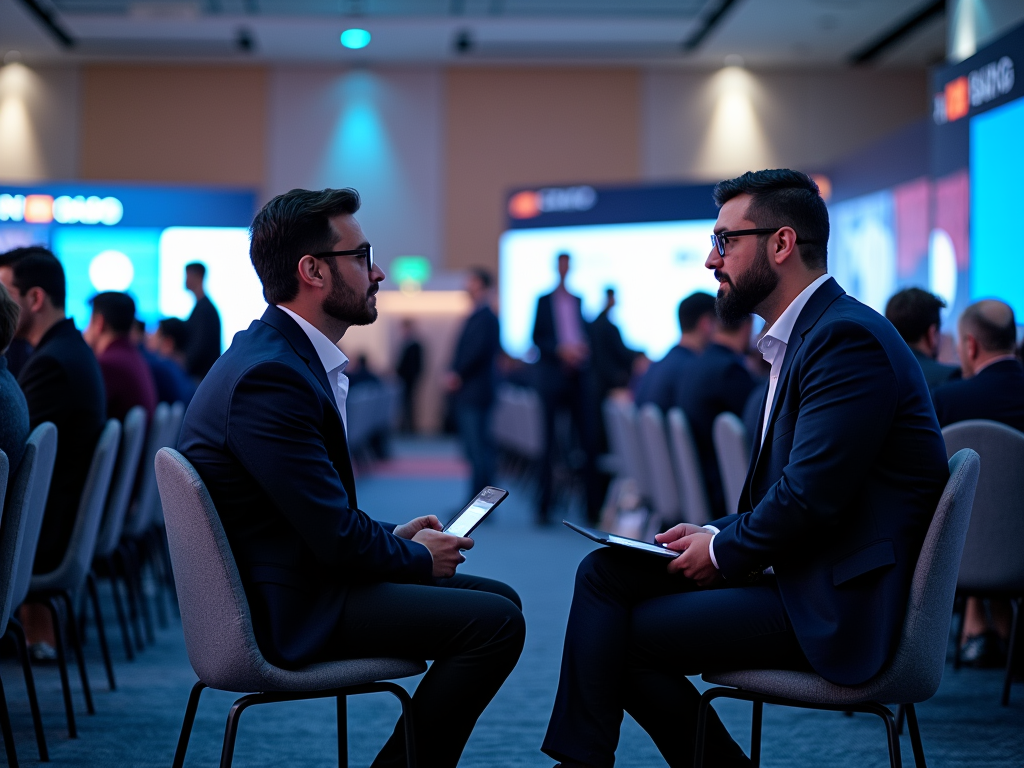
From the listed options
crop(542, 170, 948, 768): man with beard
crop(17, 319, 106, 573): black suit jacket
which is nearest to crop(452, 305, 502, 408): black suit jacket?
crop(17, 319, 106, 573): black suit jacket

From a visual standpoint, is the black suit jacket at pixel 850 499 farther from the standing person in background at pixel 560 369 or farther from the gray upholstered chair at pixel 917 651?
the standing person in background at pixel 560 369

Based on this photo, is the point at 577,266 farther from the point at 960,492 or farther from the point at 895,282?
the point at 960,492

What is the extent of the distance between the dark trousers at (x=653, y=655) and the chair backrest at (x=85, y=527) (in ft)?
4.81

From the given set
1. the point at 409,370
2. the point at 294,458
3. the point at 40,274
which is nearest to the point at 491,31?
the point at 409,370

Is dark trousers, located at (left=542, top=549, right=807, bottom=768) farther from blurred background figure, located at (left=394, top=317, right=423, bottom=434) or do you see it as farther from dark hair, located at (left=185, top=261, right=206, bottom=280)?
blurred background figure, located at (left=394, top=317, right=423, bottom=434)

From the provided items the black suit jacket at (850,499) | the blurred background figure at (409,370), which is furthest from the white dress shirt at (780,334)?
the blurred background figure at (409,370)

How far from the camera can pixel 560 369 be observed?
24.3 feet

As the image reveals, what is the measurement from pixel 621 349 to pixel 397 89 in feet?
28.3

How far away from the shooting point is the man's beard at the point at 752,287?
204 cm

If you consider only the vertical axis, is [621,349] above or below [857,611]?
above

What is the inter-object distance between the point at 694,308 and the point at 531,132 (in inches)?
394

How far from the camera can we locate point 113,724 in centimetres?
290

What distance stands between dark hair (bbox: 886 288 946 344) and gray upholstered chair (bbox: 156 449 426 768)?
227 centimetres

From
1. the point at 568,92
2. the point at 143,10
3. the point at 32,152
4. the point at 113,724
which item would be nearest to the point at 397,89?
the point at 568,92
